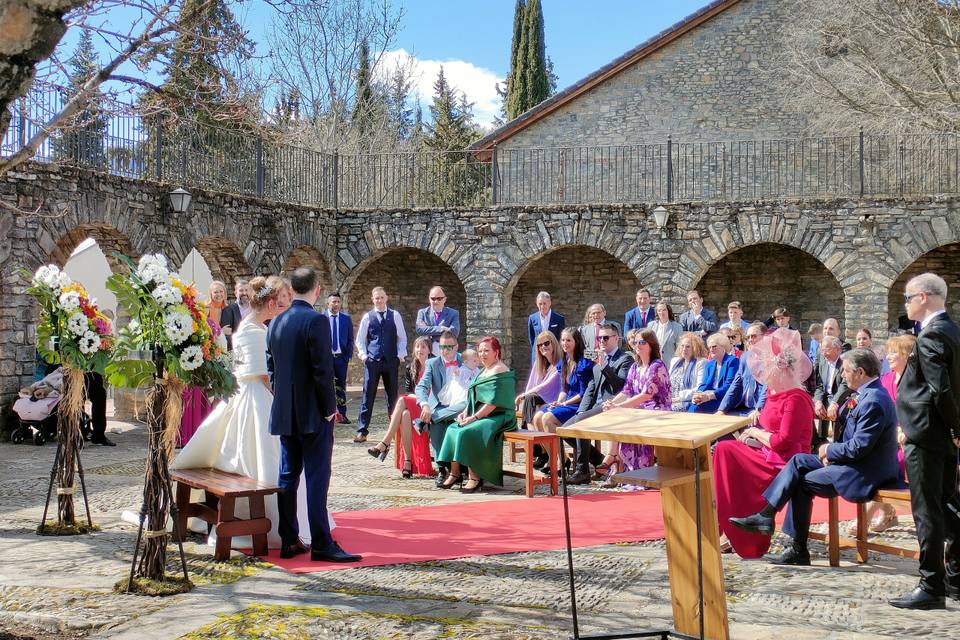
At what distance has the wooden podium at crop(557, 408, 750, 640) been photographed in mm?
3762

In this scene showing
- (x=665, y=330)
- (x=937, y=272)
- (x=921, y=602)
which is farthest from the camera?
(x=937, y=272)

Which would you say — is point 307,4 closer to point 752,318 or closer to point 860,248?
point 860,248

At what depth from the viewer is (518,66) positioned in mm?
34594

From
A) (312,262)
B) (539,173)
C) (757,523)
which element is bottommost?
(757,523)

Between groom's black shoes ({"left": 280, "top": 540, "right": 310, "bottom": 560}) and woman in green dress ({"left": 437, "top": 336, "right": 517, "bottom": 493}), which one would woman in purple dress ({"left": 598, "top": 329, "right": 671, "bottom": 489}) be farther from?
groom's black shoes ({"left": 280, "top": 540, "right": 310, "bottom": 560})

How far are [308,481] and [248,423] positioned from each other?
0.79 metres

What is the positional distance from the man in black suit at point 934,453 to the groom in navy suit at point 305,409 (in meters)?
3.01

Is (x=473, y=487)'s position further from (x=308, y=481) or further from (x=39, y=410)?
(x=39, y=410)

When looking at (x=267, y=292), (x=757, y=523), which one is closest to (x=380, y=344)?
(x=267, y=292)

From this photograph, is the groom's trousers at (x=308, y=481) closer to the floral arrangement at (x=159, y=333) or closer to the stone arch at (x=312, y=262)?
the floral arrangement at (x=159, y=333)

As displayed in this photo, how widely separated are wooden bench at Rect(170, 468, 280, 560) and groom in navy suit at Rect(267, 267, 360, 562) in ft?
0.44

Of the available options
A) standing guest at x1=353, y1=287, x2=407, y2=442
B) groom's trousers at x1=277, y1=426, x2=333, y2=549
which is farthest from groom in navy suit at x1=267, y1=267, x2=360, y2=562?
standing guest at x1=353, y1=287, x2=407, y2=442

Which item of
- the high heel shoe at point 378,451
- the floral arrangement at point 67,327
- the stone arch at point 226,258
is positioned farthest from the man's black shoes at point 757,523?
the stone arch at point 226,258

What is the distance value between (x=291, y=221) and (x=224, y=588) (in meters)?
11.2
